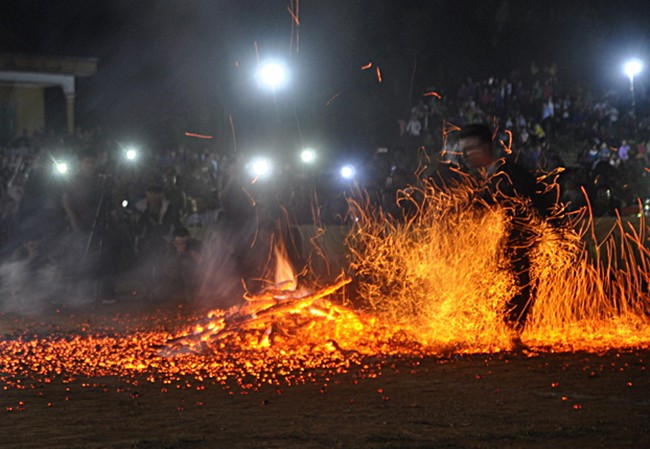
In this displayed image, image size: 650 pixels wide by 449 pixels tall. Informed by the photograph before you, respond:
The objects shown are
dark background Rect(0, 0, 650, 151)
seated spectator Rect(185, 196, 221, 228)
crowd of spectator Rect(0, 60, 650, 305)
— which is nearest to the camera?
crowd of spectator Rect(0, 60, 650, 305)

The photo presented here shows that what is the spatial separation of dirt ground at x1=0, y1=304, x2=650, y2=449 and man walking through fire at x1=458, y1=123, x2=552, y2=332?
620 mm

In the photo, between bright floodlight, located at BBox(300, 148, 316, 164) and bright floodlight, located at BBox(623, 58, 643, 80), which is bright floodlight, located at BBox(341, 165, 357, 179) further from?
bright floodlight, located at BBox(623, 58, 643, 80)

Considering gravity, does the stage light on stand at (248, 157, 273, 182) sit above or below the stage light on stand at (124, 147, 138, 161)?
below

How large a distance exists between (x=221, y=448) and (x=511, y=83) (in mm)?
19460

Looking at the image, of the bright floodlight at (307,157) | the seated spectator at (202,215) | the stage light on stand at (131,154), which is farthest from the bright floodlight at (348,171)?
the stage light on stand at (131,154)

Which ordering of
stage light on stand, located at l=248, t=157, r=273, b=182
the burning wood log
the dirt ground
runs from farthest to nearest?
1. stage light on stand, located at l=248, t=157, r=273, b=182
2. the burning wood log
3. the dirt ground

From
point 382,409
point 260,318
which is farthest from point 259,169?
point 382,409

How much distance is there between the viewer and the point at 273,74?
17.7 meters

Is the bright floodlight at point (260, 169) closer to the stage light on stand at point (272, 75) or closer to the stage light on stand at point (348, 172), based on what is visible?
the stage light on stand at point (348, 172)

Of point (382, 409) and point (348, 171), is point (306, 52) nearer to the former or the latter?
point (348, 171)

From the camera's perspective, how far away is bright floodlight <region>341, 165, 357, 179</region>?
15.3 m

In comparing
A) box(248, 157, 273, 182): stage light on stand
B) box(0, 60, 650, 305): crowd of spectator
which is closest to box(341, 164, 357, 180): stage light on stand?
box(0, 60, 650, 305): crowd of spectator

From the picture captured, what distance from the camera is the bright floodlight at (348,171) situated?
15.3m

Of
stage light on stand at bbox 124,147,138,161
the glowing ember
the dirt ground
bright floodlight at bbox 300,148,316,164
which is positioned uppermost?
stage light on stand at bbox 124,147,138,161
